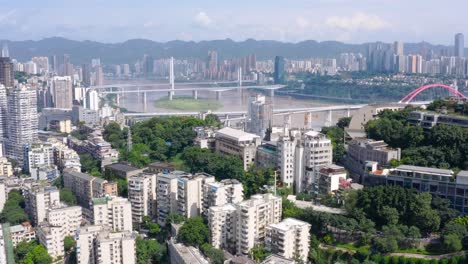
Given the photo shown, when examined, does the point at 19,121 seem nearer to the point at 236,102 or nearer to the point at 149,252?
the point at 149,252

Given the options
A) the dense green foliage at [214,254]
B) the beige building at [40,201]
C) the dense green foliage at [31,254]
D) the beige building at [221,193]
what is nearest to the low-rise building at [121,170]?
the beige building at [40,201]

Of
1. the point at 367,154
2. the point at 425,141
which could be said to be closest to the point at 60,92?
the point at 367,154

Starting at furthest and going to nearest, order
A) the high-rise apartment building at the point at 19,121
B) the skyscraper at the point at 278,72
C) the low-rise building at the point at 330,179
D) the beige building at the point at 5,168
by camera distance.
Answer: the skyscraper at the point at 278,72
the high-rise apartment building at the point at 19,121
the beige building at the point at 5,168
the low-rise building at the point at 330,179

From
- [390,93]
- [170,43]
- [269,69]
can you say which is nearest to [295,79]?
[269,69]

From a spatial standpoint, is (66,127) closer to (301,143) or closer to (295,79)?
(301,143)

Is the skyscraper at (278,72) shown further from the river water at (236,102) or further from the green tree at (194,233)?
the green tree at (194,233)

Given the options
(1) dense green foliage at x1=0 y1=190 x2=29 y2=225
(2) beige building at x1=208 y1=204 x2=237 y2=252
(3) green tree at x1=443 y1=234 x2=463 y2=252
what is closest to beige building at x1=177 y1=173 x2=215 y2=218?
(2) beige building at x1=208 y1=204 x2=237 y2=252
